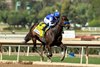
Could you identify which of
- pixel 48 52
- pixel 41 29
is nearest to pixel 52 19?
pixel 41 29

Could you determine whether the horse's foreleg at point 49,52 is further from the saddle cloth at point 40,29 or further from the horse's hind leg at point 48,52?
the saddle cloth at point 40,29

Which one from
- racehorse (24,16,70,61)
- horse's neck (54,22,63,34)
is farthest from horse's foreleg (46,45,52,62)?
horse's neck (54,22,63,34)

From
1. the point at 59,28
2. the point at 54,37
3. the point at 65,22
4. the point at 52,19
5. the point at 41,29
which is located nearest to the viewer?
the point at 65,22

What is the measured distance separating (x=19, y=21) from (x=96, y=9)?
1591 centimetres

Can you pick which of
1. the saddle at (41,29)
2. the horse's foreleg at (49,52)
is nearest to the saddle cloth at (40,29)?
the saddle at (41,29)

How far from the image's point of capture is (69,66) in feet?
37.6

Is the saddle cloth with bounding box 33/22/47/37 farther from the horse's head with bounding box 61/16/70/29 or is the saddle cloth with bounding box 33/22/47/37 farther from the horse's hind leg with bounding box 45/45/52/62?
the horse's head with bounding box 61/16/70/29

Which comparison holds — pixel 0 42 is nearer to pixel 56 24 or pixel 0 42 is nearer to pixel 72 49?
pixel 56 24

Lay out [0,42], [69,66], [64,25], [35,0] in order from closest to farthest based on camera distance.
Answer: [69,66], [64,25], [0,42], [35,0]

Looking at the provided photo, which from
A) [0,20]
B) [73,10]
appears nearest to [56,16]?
[73,10]

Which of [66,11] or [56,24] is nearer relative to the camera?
[56,24]

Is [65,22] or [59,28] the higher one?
[65,22]

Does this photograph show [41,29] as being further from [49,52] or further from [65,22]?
[65,22]

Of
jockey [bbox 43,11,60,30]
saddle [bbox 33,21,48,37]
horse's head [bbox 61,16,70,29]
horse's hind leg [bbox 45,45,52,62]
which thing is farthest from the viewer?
saddle [bbox 33,21,48,37]
